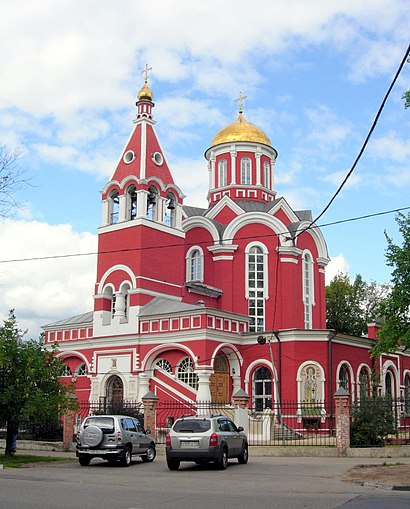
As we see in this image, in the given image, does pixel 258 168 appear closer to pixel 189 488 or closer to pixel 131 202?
pixel 131 202

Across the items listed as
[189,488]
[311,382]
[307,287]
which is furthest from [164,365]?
[189,488]

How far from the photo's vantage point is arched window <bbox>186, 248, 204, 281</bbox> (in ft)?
116

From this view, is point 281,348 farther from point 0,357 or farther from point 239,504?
point 239,504

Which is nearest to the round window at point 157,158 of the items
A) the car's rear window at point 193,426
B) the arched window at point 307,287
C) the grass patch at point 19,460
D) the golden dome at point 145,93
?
the golden dome at point 145,93

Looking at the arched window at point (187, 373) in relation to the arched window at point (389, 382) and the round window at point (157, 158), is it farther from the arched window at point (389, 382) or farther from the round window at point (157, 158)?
the arched window at point (389, 382)

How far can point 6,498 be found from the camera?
10773mm

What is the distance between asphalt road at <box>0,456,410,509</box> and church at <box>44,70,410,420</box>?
39.6 feet

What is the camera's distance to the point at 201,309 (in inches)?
1144

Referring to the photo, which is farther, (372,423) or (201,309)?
(201,309)

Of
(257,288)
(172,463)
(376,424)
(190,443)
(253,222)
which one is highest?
(253,222)

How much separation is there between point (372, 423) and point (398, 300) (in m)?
6.40

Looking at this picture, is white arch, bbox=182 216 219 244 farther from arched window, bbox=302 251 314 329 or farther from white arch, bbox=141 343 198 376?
white arch, bbox=141 343 198 376

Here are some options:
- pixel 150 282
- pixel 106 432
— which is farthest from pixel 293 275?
pixel 106 432

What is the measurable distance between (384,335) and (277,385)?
18.7 feet
